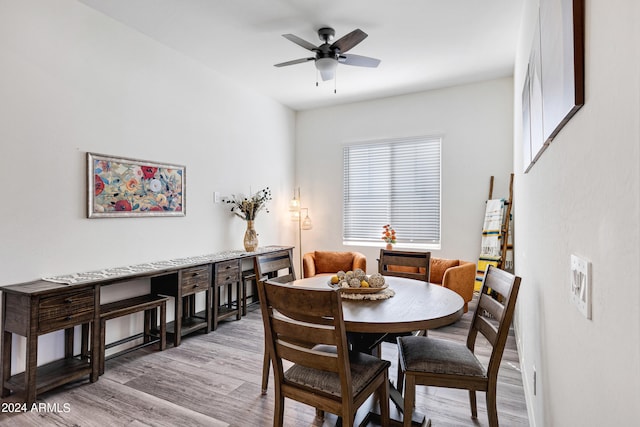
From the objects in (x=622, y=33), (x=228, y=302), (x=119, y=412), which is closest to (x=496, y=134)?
(x=228, y=302)

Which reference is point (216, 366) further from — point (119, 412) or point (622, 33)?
point (622, 33)

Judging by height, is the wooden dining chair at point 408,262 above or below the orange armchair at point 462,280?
above

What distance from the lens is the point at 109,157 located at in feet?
10.1

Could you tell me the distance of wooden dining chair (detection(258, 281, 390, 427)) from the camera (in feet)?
4.84

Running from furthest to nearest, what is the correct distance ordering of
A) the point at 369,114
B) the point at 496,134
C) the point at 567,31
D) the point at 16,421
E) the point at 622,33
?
the point at 369,114
the point at 496,134
the point at 16,421
the point at 567,31
the point at 622,33

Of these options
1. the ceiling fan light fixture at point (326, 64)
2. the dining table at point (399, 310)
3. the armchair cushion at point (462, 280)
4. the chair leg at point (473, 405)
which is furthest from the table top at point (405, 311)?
the ceiling fan light fixture at point (326, 64)

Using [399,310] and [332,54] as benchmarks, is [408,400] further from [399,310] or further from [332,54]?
[332,54]

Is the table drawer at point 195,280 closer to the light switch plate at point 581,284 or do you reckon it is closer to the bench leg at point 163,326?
the bench leg at point 163,326

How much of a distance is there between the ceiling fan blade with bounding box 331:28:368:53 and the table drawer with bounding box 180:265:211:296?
2494mm

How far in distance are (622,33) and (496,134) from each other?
4.35 meters

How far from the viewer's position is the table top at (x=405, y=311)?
1.61 m

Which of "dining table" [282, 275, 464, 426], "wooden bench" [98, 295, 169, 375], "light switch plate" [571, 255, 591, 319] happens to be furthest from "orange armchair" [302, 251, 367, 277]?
"light switch plate" [571, 255, 591, 319]

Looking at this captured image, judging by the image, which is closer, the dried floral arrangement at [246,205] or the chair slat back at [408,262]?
the chair slat back at [408,262]

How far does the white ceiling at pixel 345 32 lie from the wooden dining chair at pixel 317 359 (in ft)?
8.28
